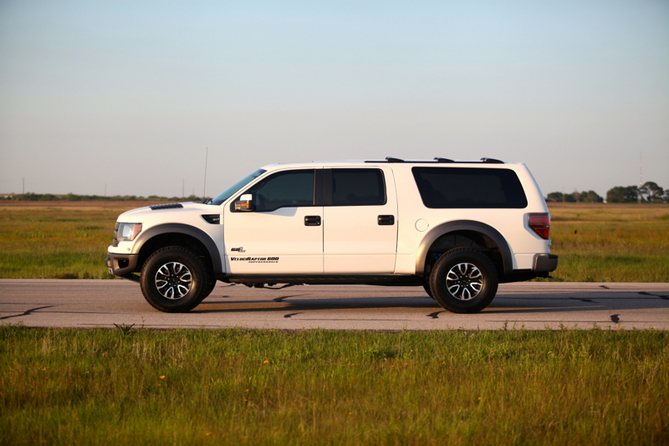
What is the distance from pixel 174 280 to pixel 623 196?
181 m

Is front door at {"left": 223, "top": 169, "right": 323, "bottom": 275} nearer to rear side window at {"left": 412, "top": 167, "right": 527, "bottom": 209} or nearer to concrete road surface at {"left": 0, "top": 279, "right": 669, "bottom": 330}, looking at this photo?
concrete road surface at {"left": 0, "top": 279, "right": 669, "bottom": 330}

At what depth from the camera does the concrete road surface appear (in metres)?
8.44

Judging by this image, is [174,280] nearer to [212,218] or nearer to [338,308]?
[212,218]

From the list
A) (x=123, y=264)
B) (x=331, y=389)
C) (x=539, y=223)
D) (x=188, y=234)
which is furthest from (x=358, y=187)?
(x=331, y=389)

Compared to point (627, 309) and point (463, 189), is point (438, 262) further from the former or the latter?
point (627, 309)

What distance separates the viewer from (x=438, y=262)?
9086mm

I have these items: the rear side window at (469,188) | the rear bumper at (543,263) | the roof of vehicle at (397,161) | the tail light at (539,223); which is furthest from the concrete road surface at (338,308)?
the roof of vehicle at (397,161)

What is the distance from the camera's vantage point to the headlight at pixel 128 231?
29.6ft

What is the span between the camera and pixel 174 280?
902cm

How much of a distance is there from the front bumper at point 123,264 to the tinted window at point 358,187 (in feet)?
9.90

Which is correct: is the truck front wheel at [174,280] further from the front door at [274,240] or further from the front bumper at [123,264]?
the front door at [274,240]

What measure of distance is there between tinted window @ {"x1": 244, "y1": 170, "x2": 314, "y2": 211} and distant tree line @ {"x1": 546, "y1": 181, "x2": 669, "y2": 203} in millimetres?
159306

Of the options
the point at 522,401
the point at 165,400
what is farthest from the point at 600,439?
the point at 165,400

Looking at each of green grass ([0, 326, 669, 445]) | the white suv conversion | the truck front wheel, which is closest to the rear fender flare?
the white suv conversion
